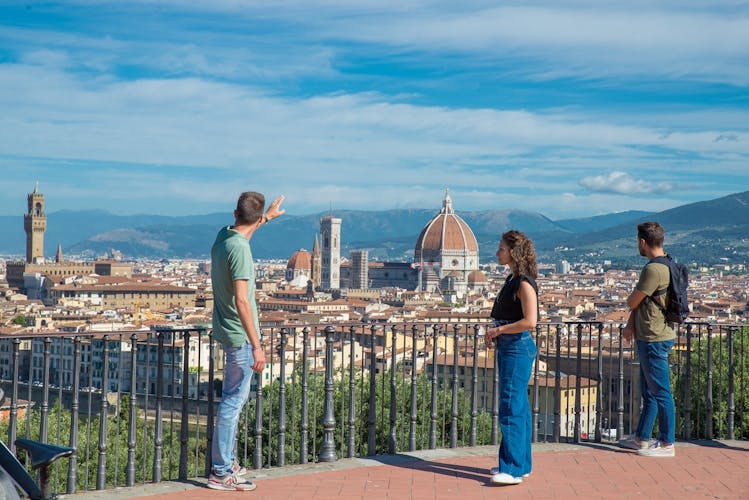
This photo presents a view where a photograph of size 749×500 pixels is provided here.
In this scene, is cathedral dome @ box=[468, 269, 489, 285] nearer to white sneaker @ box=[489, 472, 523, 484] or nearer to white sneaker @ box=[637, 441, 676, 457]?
white sneaker @ box=[637, 441, 676, 457]

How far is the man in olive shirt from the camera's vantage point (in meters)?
5.56

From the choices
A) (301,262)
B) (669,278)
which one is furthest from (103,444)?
(301,262)

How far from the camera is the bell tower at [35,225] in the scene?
114938mm

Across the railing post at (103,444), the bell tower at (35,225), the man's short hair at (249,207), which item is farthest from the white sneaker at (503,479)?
the bell tower at (35,225)

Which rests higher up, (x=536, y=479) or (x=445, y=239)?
(x=445, y=239)

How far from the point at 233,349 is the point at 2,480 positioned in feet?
6.80

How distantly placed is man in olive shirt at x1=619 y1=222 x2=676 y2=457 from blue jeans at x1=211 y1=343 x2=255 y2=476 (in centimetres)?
206

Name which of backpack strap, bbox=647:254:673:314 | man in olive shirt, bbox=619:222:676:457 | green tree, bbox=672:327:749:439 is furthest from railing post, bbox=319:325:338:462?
green tree, bbox=672:327:749:439

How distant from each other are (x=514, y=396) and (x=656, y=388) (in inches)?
43.0

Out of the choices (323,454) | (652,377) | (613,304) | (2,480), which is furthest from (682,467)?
(613,304)

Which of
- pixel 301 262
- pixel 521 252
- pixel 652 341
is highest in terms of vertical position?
pixel 301 262

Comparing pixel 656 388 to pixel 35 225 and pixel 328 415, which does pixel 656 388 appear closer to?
pixel 328 415

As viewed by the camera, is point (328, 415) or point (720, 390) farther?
point (720, 390)

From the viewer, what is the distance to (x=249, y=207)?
4.80 meters
